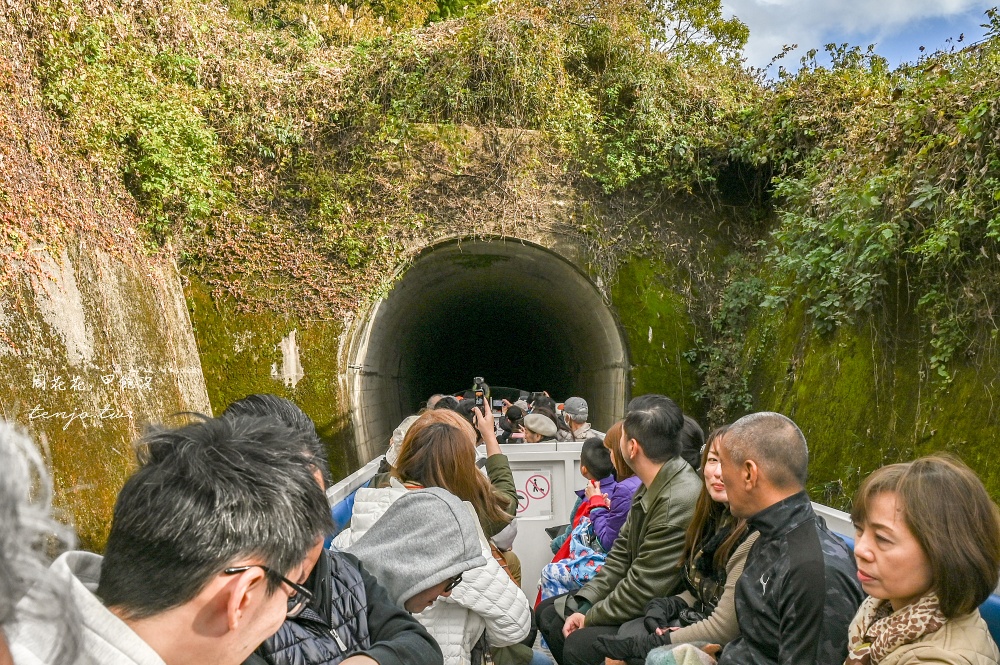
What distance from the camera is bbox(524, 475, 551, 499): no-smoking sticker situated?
235 inches

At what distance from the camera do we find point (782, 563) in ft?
7.45

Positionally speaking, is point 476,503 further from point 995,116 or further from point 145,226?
Answer: point 145,226

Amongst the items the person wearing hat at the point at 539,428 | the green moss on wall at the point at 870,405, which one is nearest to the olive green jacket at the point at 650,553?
the green moss on wall at the point at 870,405

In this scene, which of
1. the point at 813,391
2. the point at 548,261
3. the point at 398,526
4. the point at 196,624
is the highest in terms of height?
the point at 548,261

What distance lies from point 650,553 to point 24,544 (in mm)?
2918

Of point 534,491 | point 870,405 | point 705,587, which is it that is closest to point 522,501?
point 534,491

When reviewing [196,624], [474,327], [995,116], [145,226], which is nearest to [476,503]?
[196,624]

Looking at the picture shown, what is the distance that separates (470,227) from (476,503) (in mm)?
7816

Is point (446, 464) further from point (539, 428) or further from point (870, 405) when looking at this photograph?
point (870, 405)

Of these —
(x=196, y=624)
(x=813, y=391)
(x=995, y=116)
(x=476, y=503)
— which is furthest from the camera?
(x=813, y=391)

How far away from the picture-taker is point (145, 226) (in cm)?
883

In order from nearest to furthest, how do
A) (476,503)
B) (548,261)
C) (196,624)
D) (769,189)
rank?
Answer: (196,624), (476,503), (769,189), (548,261)

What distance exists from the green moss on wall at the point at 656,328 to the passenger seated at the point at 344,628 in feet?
28.8

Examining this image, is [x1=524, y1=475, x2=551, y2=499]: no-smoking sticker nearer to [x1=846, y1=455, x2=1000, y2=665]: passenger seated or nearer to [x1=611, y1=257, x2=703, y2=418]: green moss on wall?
[x1=846, y1=455, x2=1000, y2=665]: passenger seated
